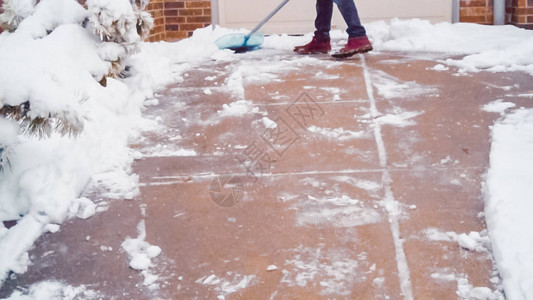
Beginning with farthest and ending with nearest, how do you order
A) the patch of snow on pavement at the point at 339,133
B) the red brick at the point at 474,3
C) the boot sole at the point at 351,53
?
the red brick at the point at 474,3 → the boot sole at the point at 351,53 → the patch of snow on pavement at the point at 339,133

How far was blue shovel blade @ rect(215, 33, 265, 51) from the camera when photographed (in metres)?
5.39

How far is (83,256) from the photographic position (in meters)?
2.07

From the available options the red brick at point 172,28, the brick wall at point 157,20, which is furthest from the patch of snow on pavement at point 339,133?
the red brick at point 172,28

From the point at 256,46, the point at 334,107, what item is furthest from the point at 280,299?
the point at 256,46

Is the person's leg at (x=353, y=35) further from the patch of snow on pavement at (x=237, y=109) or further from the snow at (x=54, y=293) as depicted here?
the snow at (x=54, y=293)

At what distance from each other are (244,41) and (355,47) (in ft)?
3.83

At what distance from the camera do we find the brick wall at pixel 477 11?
631cm

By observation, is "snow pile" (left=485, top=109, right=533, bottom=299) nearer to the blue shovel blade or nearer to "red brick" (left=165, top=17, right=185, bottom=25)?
the blue shovel blade

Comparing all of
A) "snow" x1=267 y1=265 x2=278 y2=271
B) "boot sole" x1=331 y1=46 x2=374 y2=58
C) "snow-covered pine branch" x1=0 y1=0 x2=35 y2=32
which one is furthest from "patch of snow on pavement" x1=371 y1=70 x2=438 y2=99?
"snow-covered pine branch" x1=0 y1=0 x2=35 y2=32

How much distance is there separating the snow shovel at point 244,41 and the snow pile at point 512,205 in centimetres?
290

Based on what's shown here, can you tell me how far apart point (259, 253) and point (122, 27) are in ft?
6.26

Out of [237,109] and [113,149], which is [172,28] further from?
[113,149]

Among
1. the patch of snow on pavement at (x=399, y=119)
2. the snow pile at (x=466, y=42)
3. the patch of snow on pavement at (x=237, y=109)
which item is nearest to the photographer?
the patch of snow on pavement at (x=399, y=119)

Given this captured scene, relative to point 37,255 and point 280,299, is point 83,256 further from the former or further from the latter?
point 280,299
